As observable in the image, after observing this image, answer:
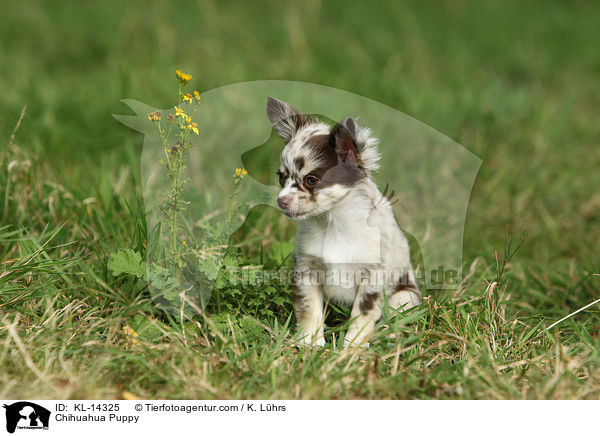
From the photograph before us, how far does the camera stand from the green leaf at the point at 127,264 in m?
3.04

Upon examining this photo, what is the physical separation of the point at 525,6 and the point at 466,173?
650cm

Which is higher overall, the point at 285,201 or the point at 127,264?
the point at 285,201

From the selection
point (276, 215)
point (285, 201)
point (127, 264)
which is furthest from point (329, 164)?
point (276, 215)

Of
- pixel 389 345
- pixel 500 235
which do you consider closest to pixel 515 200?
pixel 500 235

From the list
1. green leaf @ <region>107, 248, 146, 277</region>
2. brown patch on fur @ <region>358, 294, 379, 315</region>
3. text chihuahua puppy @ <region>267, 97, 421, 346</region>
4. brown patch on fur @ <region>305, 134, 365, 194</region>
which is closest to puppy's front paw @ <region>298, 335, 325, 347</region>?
text chihuahua puppy @ <region>267, 97, 421, 346</region>

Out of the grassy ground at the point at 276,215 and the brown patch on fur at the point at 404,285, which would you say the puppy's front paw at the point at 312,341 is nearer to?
the grassy ground at the point at 276,215

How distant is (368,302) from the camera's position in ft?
9.96

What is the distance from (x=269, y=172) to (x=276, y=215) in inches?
30.9
